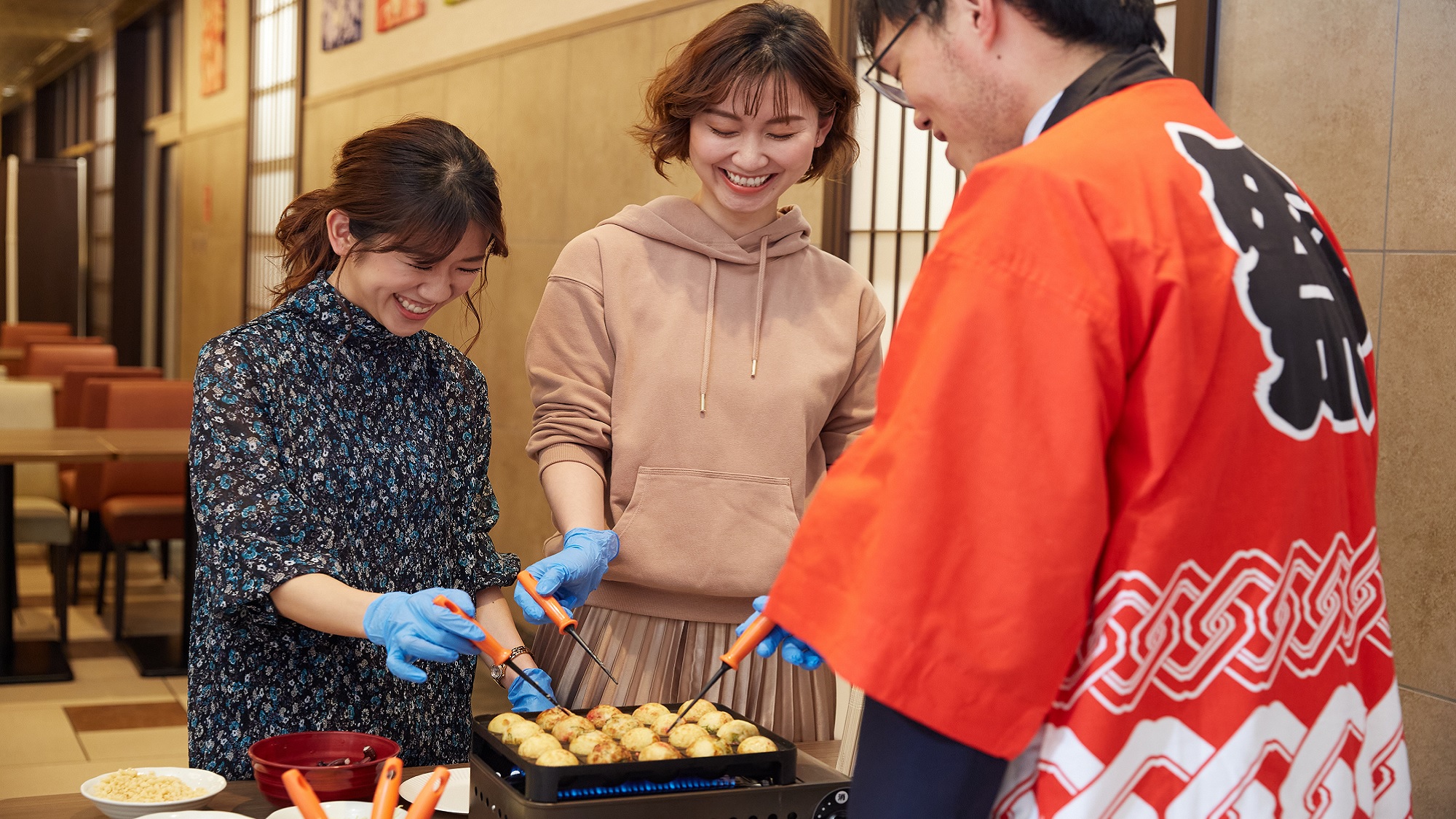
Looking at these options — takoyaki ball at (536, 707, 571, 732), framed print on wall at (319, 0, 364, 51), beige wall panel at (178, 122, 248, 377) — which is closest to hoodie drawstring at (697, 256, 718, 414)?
takoyaki ball at (536, 707, 571, 732)

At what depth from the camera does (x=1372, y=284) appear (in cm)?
213

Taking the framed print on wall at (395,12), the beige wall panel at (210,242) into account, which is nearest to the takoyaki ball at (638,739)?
the framed print on wall at (395,12)

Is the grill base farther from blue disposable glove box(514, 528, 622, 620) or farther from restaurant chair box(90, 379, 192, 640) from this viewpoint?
restaurant chair box(90, 379, 192, 640)

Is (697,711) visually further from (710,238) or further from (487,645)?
(710,238)

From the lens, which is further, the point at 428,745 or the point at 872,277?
the point at 872,277

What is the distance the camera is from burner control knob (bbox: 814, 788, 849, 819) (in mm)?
1188

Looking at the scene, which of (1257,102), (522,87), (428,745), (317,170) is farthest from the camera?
(317,170)

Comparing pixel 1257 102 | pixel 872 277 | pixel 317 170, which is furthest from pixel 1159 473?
pixel 317 170

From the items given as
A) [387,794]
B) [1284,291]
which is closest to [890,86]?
[1284,291]

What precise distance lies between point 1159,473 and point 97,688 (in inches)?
177

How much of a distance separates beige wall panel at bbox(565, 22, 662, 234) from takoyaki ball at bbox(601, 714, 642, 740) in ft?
9.70

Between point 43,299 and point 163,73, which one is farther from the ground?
point 163,73

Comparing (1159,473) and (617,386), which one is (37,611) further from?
(1159,473)

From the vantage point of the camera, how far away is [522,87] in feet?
16.6
